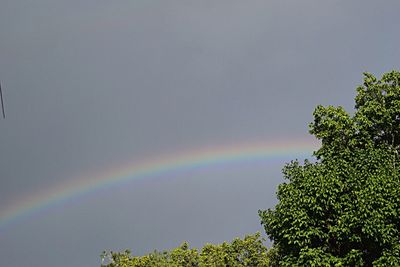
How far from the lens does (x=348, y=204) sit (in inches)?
863

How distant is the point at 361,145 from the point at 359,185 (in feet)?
11.6

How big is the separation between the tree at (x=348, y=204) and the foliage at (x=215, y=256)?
10.6 m

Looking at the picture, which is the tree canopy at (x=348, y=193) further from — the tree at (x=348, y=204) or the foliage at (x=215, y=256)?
the foliage at (x=215, y=256)

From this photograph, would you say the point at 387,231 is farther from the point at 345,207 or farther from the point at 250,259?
the point at 250,259

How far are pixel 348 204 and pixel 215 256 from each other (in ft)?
48.1

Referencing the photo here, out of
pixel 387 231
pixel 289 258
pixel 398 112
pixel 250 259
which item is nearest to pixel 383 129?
pixel 398 112

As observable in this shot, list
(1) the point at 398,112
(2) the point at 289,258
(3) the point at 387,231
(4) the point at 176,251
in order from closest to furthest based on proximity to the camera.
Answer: (3) the point at 387,231 → (2) the point at 289,258 → (1) the point at 398,112 → (4) the point at 176,251

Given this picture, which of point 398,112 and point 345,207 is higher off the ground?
point 398,112

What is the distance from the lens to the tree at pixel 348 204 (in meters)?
21.6

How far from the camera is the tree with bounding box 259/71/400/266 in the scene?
21.6m

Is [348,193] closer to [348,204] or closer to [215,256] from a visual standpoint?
[348,204]

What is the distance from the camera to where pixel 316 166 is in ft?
78.4

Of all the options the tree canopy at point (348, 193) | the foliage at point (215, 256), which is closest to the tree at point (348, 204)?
the tree canopy at point (348, 193)

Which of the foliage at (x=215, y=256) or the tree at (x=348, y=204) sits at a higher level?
the foliage at (x=215, y=256)
